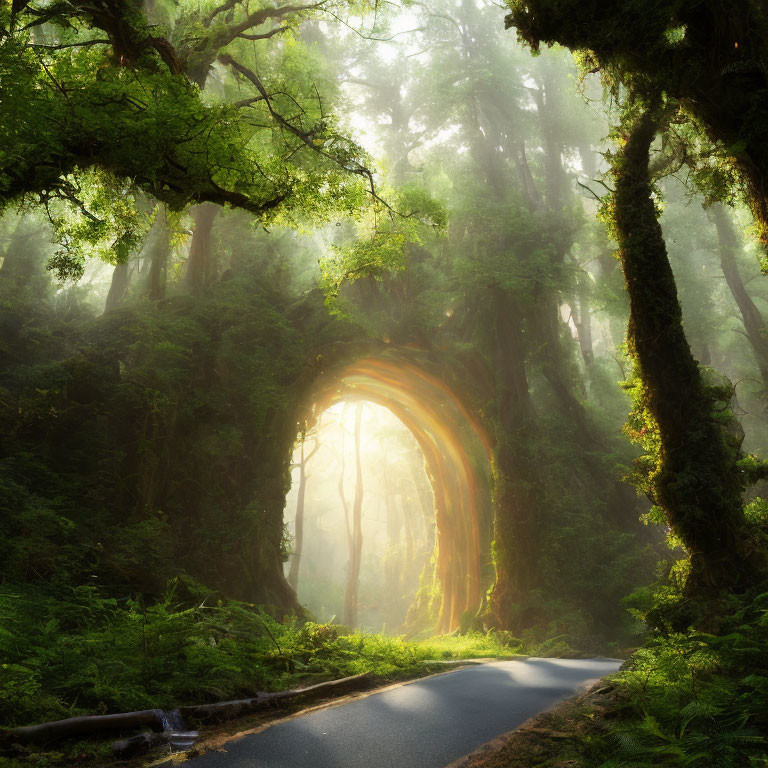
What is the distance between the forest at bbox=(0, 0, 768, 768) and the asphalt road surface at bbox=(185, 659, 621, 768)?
0.16ft

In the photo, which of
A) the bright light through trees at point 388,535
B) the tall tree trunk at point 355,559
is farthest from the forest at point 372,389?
the bright light through trees at point 388,535

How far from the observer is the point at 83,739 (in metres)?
3.71

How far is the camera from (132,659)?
5008 millimetres

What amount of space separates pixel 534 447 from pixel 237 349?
10.6 m

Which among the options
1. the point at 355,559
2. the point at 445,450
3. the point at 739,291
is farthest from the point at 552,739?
the point at 355,559

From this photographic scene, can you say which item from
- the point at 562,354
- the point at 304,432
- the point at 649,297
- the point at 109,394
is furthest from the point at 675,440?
the point at 562,354

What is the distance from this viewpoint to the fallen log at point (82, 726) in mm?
3418

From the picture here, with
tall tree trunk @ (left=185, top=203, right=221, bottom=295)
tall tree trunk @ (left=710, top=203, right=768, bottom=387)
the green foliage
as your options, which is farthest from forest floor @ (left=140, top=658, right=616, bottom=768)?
tall tree trunk @ (left=710, top=203, right=768, bottom=387)

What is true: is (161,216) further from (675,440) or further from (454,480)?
(675,440)

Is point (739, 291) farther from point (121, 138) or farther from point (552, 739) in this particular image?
point (121, 138)

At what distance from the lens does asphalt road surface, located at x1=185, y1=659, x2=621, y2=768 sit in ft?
11.9

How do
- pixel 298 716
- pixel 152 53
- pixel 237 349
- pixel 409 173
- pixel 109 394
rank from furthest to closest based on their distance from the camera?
1. pixel 409 173
2. pixel 237 349
3. pixel 109 394
4. pixel 152 53
5. pixel 298 716

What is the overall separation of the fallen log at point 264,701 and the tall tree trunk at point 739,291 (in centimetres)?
2078

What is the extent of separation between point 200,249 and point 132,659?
15043 mm
